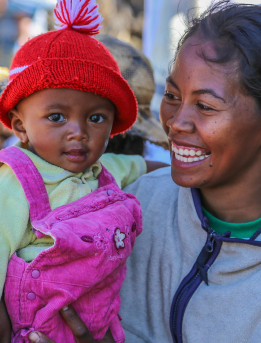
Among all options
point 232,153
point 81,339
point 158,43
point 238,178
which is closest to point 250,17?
point 232,153

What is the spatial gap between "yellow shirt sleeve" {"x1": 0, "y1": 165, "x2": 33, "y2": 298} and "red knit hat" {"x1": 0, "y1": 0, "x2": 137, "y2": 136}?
15.1 inches

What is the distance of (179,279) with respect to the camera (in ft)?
5.39

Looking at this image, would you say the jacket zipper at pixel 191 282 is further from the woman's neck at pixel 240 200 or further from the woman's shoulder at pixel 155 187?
the woman's shoulder at pixel 155 187

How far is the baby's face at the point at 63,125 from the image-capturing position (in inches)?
59.3

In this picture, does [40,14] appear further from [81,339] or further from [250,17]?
[81,339]

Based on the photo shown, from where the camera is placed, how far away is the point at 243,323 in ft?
4.65

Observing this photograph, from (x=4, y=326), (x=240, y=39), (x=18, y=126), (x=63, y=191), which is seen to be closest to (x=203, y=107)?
(x=240, y=39)

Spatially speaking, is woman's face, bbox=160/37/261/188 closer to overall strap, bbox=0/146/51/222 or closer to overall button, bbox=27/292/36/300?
overall strap, bbox=0/146/51/222

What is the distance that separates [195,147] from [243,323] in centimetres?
72

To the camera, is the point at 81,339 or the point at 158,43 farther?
the point at 158,43

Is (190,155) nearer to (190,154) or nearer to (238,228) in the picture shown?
(190,154)

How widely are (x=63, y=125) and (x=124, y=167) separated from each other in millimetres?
605

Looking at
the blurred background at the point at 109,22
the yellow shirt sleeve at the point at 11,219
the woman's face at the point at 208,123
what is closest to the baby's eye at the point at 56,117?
the yellow shirt sleeve at the point at 11,219

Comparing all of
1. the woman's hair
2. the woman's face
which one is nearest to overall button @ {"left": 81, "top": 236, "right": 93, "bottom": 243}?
the woman's face
